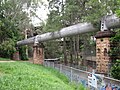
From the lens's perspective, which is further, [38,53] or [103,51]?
[38,53]

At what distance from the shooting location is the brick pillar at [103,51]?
1026 centimetres

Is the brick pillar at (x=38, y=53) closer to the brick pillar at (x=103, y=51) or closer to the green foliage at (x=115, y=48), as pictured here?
the brick pillar at (x=103, y=51)

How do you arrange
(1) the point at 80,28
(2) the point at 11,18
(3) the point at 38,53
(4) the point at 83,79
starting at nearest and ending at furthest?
(4) the point at 83,79 < (1) the point at 80,28 < (3) the point at 38,53 < (2) the point at 11,18

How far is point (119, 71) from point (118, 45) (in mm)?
1716

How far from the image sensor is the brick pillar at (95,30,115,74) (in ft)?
33.7

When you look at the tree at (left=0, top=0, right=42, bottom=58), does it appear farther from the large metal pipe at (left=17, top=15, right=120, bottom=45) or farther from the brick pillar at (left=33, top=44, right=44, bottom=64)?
the large metal pipe at (left=17, top=15, right=120, bottom=45)

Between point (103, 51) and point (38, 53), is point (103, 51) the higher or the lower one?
the lower one

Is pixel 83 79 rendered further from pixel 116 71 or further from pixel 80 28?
pixel 80 28

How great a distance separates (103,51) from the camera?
1054cm

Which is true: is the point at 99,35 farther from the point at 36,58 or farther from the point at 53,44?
the point at 53,44

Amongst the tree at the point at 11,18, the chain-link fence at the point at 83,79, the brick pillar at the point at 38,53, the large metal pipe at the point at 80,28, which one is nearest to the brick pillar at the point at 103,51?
the large metal pipe at the point at 80,28

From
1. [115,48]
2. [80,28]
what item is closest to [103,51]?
[115,48]

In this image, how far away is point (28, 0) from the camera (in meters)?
25.8

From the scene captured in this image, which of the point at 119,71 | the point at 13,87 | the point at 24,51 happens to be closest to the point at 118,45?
the point at 119,71
